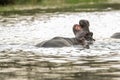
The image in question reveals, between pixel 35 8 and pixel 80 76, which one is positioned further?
pixel 35 8

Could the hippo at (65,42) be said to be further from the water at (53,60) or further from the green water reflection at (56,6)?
the green water reflection at (56,6)

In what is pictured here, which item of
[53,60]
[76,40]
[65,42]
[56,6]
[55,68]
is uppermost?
[55,68]

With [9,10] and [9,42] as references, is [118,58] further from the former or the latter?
[9,10]

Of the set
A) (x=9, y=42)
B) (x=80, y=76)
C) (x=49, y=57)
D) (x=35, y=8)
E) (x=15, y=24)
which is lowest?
(x=35, y=8)

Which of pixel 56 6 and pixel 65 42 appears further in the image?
pixel 56 6

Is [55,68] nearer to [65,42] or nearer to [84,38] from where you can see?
[65,42]

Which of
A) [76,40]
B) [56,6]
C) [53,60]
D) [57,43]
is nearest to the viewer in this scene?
[53,60]

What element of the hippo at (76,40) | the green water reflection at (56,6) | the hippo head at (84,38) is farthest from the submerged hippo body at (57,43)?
the green water reflection at (56,6)

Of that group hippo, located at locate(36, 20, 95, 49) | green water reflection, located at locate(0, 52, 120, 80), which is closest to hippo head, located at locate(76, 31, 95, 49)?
hippo, located at locate(36, 20, 95, 49)

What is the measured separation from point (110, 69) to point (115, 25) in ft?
50.0

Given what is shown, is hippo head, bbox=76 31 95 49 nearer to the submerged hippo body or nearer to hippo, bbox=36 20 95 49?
hippo, bbox=36 20 95 49

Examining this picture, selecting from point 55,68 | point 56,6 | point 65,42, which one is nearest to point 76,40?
point 65,42

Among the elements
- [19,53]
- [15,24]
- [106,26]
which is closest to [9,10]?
[15,24]

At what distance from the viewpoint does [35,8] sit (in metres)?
40.6
